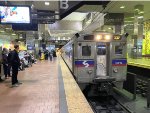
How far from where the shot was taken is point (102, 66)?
9.75 metres

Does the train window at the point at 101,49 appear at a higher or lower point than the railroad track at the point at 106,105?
higher

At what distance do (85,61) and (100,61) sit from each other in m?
0.73

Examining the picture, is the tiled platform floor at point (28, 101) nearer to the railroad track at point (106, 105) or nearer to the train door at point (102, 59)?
the railroad track at point (106, 105)

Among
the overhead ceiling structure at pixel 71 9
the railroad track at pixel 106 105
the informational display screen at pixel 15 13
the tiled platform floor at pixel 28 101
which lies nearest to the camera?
the tiled platform floor at pixel 28 101

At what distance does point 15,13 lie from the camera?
984 cm

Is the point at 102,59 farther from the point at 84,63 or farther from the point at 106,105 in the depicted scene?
the point at 106,105

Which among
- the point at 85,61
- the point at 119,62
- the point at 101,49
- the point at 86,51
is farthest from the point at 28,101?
the point at 119,62

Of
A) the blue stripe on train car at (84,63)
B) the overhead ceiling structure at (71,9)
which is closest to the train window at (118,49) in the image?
the blue stripe on train car at (84,63)

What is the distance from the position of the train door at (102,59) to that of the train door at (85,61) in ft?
1.13

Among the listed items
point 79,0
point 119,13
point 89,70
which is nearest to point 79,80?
point 89,70

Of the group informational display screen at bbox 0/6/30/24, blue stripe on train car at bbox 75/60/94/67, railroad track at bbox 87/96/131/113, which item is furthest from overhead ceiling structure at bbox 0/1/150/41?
railroad track at bbox 87/96/131/113

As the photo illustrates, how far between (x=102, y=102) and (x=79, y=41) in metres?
2.94

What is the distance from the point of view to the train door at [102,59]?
9703mm

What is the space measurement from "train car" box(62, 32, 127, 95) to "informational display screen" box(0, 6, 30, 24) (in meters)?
2.52
